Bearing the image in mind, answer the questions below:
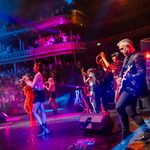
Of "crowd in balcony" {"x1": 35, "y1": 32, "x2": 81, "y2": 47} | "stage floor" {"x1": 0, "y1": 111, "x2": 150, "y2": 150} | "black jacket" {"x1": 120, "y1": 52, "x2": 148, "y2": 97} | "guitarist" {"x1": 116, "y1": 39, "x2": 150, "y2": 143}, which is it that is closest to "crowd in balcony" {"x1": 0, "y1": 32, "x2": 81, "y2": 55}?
"crowd in balcony" {"x1": 35, "y1": 32, "x2": 81, "y2": 47}

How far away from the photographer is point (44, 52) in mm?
27453

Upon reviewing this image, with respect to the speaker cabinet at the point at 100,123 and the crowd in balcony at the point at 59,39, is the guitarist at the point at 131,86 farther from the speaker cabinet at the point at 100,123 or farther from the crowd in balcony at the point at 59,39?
the crowd in balcony at the point at 59,39

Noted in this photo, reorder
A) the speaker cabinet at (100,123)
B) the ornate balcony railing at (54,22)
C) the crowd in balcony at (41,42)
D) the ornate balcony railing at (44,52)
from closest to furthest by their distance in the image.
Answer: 1. the speaker cabinet at (100,123)
2. the ornate balcony railing at (54,22)
3. the ornate balcony railing at (44,52)
4. the crowd in balcony at (41,42)

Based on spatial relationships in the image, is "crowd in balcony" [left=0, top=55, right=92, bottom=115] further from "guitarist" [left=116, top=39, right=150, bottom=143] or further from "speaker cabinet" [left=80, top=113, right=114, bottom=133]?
"guitarist" [left=116, top=39, right=150, bottom=143]

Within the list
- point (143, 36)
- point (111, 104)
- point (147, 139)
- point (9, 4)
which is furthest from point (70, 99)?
point (9, 4)

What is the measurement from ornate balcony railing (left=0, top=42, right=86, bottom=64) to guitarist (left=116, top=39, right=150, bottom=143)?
19.9 m

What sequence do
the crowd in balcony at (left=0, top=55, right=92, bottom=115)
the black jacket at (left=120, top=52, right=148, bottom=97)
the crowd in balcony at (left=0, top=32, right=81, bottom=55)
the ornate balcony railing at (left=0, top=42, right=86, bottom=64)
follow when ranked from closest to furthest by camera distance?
the black jacket at (left=120, top=52, right=148, bottom=97) < the crowd in balcony at (left=0, top=55, right=92, bottom=115) < the ornate balcony railing at (left=0, top=42, right=86, bottom=64) < the crowd in balcony at (left=0, top=32, right=81, bottom=55)

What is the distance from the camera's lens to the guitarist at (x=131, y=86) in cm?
→ 626

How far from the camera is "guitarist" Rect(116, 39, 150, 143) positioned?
6.26 metres

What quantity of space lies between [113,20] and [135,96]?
21.3 metres

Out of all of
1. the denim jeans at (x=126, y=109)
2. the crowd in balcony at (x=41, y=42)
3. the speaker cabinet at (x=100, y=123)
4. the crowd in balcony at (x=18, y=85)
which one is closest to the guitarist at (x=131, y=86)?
the denim jeans at (x=126, y=109)

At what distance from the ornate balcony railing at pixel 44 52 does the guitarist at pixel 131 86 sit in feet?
65.4

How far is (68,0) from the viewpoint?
89.5 ft

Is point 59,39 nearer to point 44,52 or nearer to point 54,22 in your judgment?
point 54,22
